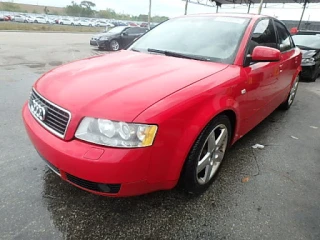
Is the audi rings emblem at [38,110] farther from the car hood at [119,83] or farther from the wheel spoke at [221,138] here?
the wheel spoke at [221,138]

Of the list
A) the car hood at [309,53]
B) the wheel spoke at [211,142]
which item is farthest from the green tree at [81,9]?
the wheel spoke at [211,142]

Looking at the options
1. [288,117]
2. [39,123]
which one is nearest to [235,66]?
[39,123]

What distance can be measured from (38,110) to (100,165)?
2.52 ft

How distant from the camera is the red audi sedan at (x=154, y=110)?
1571mm

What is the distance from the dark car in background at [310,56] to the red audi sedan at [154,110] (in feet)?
17.1

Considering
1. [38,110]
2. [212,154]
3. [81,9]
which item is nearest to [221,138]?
[212,154]

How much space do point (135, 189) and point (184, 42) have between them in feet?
5.55

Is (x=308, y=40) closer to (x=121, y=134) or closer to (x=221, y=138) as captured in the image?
(x=221, y=138)

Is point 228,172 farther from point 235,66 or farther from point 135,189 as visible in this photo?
point 135,189

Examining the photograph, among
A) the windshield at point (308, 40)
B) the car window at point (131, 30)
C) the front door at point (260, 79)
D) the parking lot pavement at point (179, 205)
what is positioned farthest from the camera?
the car window at point (131, 30)

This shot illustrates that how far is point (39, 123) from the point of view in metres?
1.89

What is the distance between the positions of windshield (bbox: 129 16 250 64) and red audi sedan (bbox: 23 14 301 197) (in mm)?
13

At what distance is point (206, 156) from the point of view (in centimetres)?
213

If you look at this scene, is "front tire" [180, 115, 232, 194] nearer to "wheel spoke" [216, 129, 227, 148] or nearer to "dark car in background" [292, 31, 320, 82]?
"wheel spoke" [216, 129, 227, 148]
